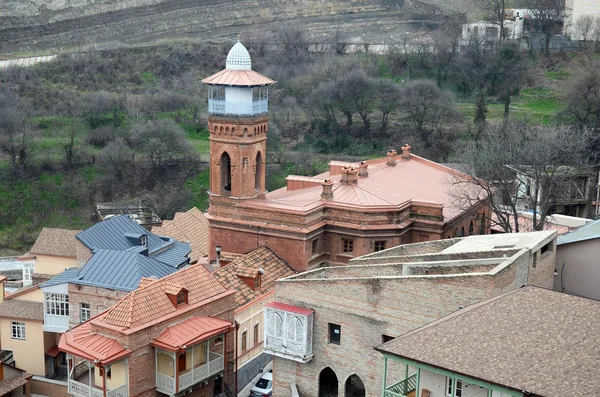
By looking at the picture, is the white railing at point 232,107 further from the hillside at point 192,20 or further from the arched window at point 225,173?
the hillside at point 192,20

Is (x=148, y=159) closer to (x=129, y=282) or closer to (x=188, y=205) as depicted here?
(x=188, y=205)

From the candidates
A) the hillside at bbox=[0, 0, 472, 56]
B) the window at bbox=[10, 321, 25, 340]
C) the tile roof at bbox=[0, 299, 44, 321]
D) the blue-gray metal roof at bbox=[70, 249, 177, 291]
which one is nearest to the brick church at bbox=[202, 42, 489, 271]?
the blue-gray metal roof at bbox=[70, 249, 177, 291]

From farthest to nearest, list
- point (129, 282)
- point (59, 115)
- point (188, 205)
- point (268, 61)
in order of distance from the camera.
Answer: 1. point (268, 61)
2. point (59, 115)
3. point (188, 205)
4. point (129, 282)

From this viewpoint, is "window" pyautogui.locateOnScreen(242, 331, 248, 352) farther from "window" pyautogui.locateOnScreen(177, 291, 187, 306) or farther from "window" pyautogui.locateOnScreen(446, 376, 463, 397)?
"window" pyautogui.locateOnScreen(446, 376, 463, 397)

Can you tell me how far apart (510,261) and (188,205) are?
138ft

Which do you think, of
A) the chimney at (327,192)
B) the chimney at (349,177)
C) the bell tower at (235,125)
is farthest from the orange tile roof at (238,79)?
the chimney at (349,177)

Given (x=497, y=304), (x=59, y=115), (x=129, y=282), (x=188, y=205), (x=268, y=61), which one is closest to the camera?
(x=497, y=304)

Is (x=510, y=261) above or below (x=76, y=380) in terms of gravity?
above

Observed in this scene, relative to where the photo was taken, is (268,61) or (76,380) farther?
(268,61)

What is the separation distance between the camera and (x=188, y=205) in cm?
6712

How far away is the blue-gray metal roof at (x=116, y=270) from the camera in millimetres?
36156

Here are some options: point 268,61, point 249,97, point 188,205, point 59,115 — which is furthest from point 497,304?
point 268,61

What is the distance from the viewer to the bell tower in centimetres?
4097

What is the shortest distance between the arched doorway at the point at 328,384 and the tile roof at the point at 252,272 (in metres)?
6.12
